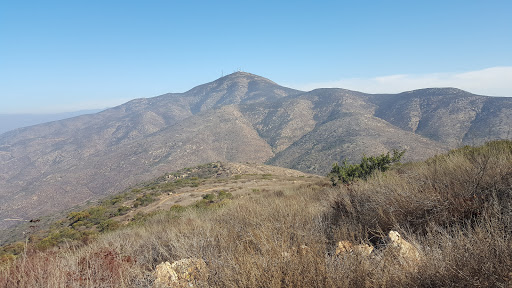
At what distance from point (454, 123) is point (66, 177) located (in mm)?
129154

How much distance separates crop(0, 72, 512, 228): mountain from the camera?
207 feet

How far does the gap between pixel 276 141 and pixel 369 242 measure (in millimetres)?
92571

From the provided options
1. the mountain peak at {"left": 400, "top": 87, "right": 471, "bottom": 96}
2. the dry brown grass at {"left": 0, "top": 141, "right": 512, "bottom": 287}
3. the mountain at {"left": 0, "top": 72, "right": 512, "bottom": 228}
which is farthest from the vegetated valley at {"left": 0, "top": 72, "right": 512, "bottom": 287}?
the mountain peak at {"left": 400, "top": 87, "right": 471, "bottom": 96}

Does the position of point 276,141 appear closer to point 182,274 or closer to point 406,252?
point 182,274

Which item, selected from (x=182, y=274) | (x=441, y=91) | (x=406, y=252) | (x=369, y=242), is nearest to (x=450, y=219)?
(x=369, y=242)

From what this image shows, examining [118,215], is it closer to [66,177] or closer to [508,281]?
[508,281]

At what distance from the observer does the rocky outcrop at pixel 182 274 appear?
3154 mm

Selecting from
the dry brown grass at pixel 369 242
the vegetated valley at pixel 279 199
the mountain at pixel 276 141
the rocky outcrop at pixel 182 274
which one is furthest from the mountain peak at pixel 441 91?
the rocky outcrop at pixel 182 274

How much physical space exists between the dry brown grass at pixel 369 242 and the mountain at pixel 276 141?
47241 mm

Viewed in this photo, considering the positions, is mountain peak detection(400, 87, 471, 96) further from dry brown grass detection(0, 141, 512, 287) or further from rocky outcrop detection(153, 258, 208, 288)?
rocky outcrop detection(153, 258, 208, 288)

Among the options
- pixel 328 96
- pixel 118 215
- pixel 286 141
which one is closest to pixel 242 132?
pixel 286 141

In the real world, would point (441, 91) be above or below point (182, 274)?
above

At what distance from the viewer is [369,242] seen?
3.79 m

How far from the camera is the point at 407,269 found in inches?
97.7
